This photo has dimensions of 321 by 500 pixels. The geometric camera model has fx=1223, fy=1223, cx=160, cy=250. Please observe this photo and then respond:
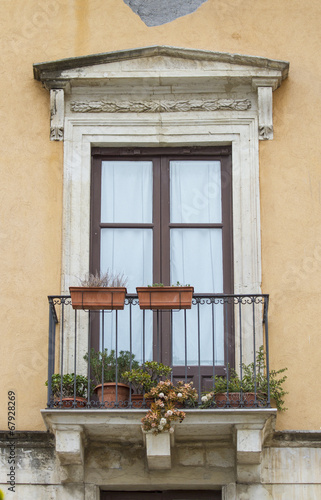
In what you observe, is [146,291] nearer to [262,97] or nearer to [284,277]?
[284,277]

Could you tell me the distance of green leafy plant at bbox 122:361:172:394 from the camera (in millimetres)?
9859

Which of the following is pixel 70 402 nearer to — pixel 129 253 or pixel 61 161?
pixel 129 253

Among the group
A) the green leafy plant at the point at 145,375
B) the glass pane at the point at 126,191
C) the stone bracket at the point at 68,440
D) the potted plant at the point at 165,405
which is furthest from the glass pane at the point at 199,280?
the stone bracket at the point at 68,440

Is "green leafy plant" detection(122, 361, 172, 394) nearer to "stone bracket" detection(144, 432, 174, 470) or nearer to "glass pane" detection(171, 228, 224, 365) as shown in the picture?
"stone bracket" detection(144, 432, 174, 470)

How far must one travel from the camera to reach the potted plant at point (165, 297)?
9.88 metres

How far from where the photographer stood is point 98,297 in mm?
9914

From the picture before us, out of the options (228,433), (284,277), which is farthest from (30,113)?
(228,433)

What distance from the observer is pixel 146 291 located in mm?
9883

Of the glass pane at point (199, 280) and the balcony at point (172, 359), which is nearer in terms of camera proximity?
the balcony at point (172, 359)

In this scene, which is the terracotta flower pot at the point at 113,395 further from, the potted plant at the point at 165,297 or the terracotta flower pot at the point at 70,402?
the potted plant at the point at 165,297

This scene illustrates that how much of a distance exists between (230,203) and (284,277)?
92cm

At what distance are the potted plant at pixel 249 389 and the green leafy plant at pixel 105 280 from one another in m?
1.20

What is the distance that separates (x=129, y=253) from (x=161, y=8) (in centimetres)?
240

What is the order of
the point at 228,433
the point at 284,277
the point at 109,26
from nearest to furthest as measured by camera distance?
the point at 228,433, the point at 284,277, the point at 109,26
